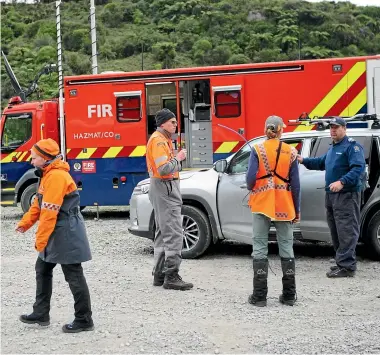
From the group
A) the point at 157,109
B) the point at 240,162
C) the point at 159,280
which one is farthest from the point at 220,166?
the point at 157,109

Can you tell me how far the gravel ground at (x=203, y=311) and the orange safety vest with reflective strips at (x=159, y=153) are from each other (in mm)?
1269

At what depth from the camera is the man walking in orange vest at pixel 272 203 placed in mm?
6520

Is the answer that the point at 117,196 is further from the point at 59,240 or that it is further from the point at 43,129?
the point at 59,240

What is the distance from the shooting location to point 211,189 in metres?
8.99

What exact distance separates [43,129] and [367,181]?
8.29m

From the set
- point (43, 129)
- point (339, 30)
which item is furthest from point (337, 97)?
point (339, 30)

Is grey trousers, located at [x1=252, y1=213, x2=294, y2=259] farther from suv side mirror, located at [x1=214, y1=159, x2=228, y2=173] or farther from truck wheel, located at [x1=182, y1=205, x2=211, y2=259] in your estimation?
truck wheel, located at [x1=182, y1=205, x2=211, y2=259]

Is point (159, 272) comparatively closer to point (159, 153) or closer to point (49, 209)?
point (159, 153)

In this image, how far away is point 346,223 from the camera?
7727mm

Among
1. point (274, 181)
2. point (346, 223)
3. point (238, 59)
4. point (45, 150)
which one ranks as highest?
point (238, 59)

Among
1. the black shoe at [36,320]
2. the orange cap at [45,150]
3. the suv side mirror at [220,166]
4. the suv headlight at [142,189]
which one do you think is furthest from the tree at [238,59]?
the black shoe at [36,320]

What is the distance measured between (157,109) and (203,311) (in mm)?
7861

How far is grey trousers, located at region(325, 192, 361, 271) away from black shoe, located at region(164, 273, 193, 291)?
1.85 metres

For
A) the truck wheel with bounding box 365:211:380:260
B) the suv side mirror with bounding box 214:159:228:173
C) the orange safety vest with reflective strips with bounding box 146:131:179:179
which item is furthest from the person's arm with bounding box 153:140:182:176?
the truck wheel with bounding box 365:211:380:260
